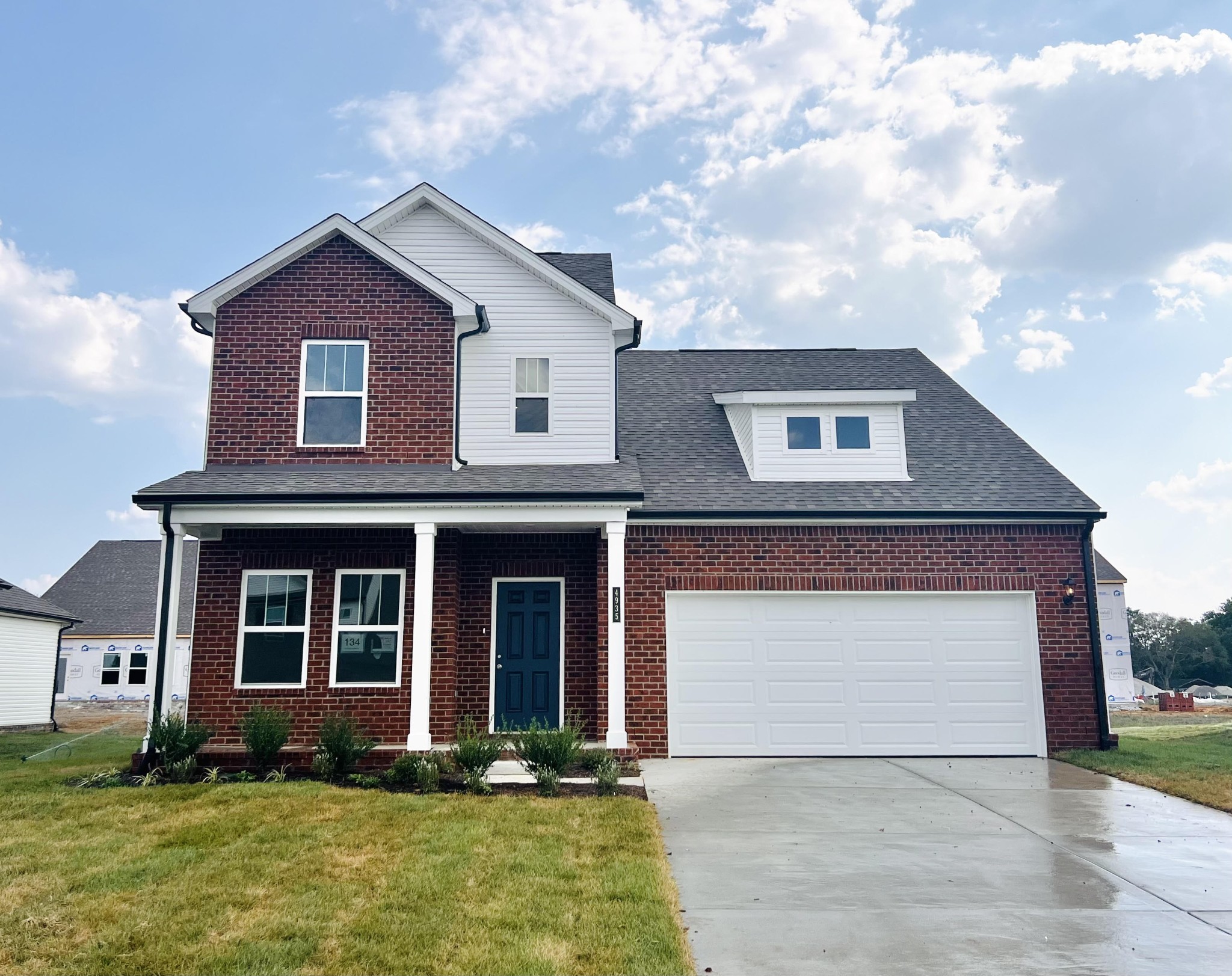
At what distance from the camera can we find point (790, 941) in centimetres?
484

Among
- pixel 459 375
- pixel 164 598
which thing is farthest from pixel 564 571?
pixel 164 598

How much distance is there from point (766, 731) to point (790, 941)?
7.05 meters

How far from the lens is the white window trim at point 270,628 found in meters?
11.4

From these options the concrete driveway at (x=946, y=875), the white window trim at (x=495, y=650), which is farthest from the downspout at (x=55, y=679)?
the concrete driveway at (x=946, y=875)

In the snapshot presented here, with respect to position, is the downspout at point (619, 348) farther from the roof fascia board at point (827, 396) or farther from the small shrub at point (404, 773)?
the small shrub at point (404, 773)

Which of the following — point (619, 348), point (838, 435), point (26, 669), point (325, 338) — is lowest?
point (26, 669)

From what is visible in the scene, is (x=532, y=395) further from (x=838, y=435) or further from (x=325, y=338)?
(x=838, y=435)

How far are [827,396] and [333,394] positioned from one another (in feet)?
24.4

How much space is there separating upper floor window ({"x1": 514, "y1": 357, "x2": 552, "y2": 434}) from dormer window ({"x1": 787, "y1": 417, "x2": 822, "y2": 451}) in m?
3.81

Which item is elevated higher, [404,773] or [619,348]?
[619,348]

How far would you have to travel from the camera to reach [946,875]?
20.2 feet

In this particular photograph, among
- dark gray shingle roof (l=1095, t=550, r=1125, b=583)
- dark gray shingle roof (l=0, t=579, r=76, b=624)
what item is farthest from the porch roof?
dark gray shingle roof (l=1095, t=550, r=1125, b=583)

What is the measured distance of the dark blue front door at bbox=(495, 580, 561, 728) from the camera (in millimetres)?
12109

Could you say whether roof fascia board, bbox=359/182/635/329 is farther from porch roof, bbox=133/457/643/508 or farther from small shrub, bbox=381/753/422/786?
Answer: small shrub, bbox=381/753/422/786
